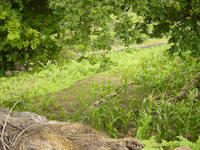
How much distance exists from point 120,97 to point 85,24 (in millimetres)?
4230

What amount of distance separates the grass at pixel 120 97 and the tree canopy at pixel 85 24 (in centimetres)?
75

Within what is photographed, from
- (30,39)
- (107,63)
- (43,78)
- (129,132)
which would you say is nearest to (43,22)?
(30,39)

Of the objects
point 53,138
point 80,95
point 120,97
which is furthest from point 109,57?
point 80,95

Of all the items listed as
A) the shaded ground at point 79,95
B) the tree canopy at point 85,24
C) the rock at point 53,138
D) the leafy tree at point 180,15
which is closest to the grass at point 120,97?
the shaded ground at point 79,95

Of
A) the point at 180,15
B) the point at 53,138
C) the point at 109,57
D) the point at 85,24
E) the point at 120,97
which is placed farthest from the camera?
the point at 120,97

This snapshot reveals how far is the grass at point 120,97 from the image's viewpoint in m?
6.74

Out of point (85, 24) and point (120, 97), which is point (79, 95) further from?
point (85, 24)

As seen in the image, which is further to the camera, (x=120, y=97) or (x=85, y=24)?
(x=120, y=97)

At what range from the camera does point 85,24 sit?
5785mm

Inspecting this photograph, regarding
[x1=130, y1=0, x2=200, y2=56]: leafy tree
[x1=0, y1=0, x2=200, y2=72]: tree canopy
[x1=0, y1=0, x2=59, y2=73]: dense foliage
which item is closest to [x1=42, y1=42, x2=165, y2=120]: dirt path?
[x1=0, y1=0, x2=59, y2=73]: dense foliage

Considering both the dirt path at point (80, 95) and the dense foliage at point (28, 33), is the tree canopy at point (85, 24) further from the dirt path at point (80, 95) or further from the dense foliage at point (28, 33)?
the dirt path at point (80, 95)

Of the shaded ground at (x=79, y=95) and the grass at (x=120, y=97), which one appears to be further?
the shaded ground at (x=79, y=95)

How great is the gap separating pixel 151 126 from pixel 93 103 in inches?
121

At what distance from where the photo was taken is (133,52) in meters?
18.4
